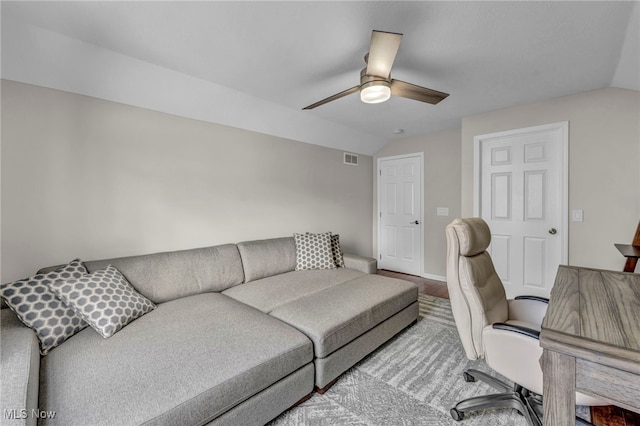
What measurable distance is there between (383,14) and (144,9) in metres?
1.38

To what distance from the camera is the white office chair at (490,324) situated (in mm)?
1206

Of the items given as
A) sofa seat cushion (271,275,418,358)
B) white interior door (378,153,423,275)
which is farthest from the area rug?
white interior door (378,153,423,275)

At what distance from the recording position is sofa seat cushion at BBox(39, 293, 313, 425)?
3.38 ft

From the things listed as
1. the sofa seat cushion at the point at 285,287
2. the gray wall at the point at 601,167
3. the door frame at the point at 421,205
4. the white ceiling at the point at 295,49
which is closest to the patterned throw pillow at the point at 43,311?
the sofa seat cushion at the point at 285,287

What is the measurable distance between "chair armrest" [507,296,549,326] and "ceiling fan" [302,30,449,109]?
5.02 feet

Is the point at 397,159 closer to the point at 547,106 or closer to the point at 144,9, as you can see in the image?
the point at 547,106

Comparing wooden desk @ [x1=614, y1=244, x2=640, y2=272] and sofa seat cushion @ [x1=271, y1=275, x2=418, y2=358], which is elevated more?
wooden desk @ [x1=614, y1=244, x2=640, y2=272]

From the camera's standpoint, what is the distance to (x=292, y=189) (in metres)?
3.62

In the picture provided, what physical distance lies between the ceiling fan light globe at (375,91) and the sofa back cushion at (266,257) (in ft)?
5.91

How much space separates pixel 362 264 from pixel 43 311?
2524mm

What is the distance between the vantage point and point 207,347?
1.42 m

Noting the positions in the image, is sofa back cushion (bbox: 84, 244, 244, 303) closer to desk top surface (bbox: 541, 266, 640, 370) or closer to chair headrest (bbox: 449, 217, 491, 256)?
chair headrest (bbox: 449, 217, 491, 256)

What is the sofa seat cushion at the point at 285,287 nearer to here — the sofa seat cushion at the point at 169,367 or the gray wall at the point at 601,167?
the sofa seat cushion at the point at 169,367

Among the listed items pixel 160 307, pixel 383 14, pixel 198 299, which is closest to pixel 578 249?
pixel 383 14
